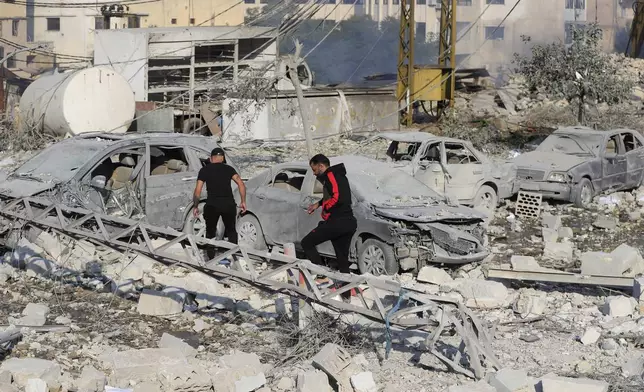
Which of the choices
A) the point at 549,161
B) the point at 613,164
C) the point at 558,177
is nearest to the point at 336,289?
the point at 558,177

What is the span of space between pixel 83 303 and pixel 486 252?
495 cm

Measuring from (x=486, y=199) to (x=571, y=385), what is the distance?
10.2 meters

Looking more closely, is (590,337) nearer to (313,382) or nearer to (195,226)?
(313,382)

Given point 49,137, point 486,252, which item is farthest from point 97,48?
point 486,252

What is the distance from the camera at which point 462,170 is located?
17.2 m

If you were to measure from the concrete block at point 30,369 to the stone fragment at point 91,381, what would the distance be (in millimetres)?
217

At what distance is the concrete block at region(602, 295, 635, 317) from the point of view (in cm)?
1060

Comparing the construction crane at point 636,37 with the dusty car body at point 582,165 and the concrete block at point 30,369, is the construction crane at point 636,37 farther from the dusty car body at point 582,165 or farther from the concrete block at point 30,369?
the concrete block at point 30,369

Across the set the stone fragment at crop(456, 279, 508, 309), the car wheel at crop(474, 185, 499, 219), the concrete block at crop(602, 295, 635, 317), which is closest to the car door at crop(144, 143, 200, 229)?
the stone fragment at crop(456, 279, 508, 309)

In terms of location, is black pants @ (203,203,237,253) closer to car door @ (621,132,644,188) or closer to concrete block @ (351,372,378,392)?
concrete block @ (351,372,378,392)

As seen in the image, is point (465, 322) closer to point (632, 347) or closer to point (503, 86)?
point (632, 347)

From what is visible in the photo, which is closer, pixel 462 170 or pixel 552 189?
pixel 462 170

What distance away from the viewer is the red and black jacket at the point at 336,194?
10922 mm

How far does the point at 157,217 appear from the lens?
13922mm
